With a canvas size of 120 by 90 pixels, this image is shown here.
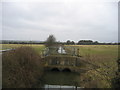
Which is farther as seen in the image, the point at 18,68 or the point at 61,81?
the point at 61,81

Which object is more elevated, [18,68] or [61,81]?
[18,68]

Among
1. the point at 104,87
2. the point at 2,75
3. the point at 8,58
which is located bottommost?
the point at 104,87

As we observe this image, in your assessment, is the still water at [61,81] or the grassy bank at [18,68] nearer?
the grassy bank at [18,68]

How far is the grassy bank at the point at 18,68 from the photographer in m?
2.16

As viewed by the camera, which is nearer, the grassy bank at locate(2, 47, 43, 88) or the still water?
the grassy bank at locate(2, 47, 43, 88)

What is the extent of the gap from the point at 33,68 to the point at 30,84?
2.05 ft

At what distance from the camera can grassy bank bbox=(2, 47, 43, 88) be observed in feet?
7.07

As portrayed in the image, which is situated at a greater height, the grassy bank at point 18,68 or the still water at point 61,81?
the grassy bank at point 18,68

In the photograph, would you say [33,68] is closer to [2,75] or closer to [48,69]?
[2,75]

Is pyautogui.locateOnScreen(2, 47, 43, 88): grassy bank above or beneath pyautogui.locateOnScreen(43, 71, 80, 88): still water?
above

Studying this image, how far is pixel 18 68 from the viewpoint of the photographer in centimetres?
254

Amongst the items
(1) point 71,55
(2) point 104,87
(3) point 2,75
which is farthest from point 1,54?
(1) point 71,55

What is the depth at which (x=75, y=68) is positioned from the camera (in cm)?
536

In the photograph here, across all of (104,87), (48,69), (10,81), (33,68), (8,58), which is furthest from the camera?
(48,69)
